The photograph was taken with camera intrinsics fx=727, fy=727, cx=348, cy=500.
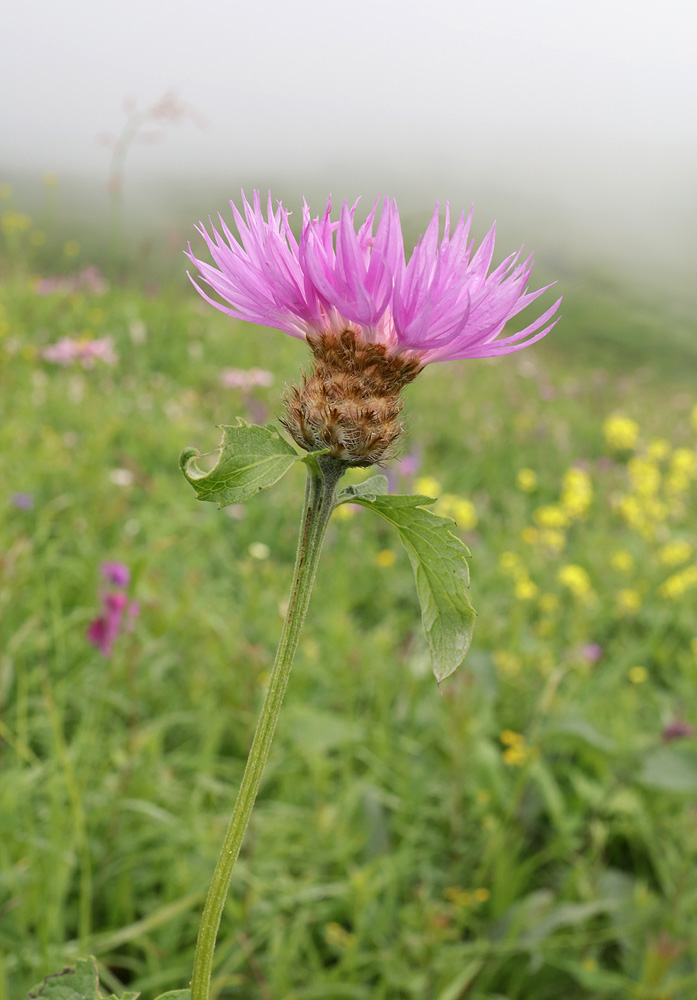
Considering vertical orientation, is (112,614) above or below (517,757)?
above

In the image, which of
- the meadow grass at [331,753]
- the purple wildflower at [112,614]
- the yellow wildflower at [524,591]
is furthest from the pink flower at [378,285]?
the yellow wildflower at [524,591]

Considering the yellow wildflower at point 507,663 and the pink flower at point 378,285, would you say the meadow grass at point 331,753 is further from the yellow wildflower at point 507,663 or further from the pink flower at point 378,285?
the pink flower at point 378,285

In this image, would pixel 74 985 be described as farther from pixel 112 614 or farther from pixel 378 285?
pixel 112 614

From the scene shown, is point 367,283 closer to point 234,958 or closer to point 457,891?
point 234,958

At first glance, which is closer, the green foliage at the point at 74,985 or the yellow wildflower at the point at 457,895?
the green foliage at the point at 74,985

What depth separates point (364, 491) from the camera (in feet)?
1.81

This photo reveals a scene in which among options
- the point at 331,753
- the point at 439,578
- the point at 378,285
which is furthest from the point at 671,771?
the point at 378,285

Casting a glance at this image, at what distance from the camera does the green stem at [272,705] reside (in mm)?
461

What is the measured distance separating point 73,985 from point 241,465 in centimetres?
40

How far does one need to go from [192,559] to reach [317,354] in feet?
7.10

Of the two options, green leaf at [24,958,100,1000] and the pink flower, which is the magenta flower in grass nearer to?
the pink flower

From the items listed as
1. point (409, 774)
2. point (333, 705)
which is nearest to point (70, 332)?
point (333, 705)

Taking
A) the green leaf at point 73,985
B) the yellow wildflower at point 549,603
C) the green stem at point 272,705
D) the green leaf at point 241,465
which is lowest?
the yellow wildflower at point 549,603

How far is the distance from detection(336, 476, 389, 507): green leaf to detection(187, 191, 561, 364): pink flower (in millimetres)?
103
